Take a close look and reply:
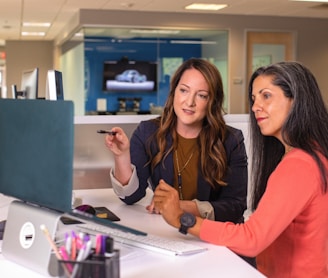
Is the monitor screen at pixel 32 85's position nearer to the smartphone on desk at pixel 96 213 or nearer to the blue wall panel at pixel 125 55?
the smartphone on desk at pixel 96 213

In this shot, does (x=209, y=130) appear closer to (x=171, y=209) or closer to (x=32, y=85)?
(x=171, y=209)

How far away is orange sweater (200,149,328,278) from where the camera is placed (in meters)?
→ 1.33

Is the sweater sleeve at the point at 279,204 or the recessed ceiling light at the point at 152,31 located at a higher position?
the recessed ceiling light at the point at 152,31

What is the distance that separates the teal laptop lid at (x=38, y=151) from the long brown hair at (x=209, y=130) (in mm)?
800

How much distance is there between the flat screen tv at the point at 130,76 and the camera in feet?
28.8

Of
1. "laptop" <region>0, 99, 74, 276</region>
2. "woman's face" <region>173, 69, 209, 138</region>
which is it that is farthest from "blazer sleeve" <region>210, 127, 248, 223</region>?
"laptop" <region>0, 99, 74, 276</region>

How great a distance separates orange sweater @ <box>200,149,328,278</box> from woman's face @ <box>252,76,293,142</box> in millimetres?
108

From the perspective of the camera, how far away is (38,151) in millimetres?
1243

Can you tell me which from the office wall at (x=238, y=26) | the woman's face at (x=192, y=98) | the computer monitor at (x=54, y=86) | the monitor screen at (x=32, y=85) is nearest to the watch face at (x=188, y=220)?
the woman's face at (x=192, y=98)

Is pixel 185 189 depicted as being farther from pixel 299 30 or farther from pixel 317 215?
pixel 299 30

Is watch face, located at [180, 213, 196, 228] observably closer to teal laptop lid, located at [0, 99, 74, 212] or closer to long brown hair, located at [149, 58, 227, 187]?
teal laptop lid, located at [0, 99, 74, 212]

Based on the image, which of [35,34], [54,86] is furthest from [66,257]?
[35,34]

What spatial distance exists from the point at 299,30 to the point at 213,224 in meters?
8.28

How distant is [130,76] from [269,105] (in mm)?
7601
